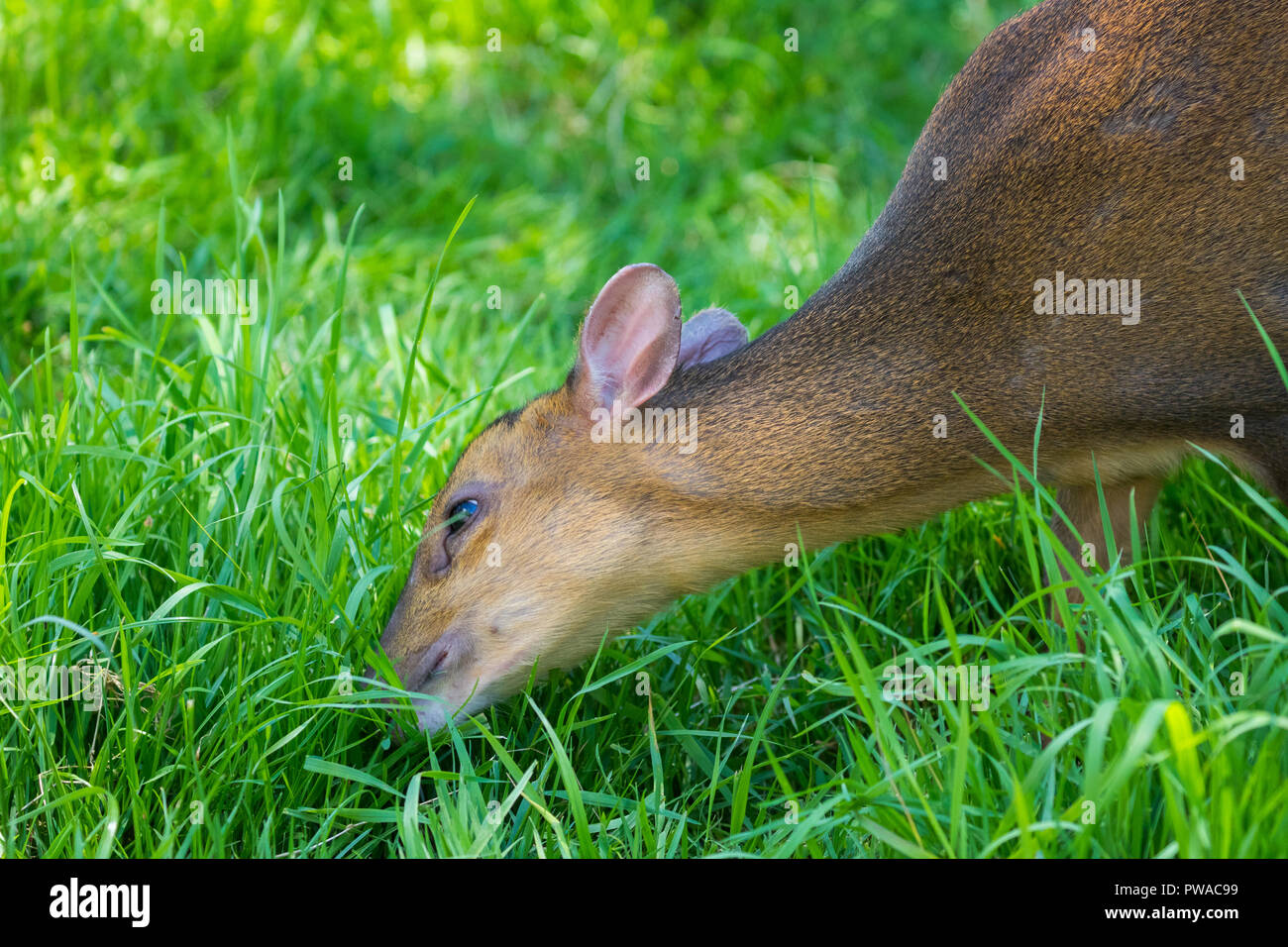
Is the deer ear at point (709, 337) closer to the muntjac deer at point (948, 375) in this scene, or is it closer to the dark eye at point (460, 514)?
the muntjac deer at point (948, 375)

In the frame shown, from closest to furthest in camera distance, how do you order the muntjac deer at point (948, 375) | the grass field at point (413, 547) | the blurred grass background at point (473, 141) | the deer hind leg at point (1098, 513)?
the grass field at point (413, 547) → the muntjac deer at point (948, 375) → the deer hind leg at point (1098, 513) → the blurred grass background at point (473, 141)

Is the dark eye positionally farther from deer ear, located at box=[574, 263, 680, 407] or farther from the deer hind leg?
the deer hind leg

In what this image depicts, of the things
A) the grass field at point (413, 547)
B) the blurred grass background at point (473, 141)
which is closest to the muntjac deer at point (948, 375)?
the grass field at point (413, 547)

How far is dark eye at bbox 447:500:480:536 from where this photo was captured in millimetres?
4020

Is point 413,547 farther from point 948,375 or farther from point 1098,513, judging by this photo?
point 1098,513

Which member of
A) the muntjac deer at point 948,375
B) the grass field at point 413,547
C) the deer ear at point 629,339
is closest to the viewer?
the grass field at point 413,547

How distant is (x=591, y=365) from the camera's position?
405 centimetres

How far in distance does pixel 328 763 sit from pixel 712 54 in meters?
5.60

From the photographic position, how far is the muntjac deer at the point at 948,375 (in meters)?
3.77

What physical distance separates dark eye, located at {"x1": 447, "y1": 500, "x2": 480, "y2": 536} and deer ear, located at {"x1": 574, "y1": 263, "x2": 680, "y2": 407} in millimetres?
404

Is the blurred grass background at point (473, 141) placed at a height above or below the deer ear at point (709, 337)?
above

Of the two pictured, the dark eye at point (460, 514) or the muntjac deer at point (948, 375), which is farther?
the dark eye at point (460, 514)

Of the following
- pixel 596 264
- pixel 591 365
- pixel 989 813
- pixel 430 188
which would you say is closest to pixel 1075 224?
pixel 591 365

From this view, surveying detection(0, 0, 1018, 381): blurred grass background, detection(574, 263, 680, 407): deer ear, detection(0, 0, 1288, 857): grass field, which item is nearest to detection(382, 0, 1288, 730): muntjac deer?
detection(574, 263, 680, 407): deer ear
